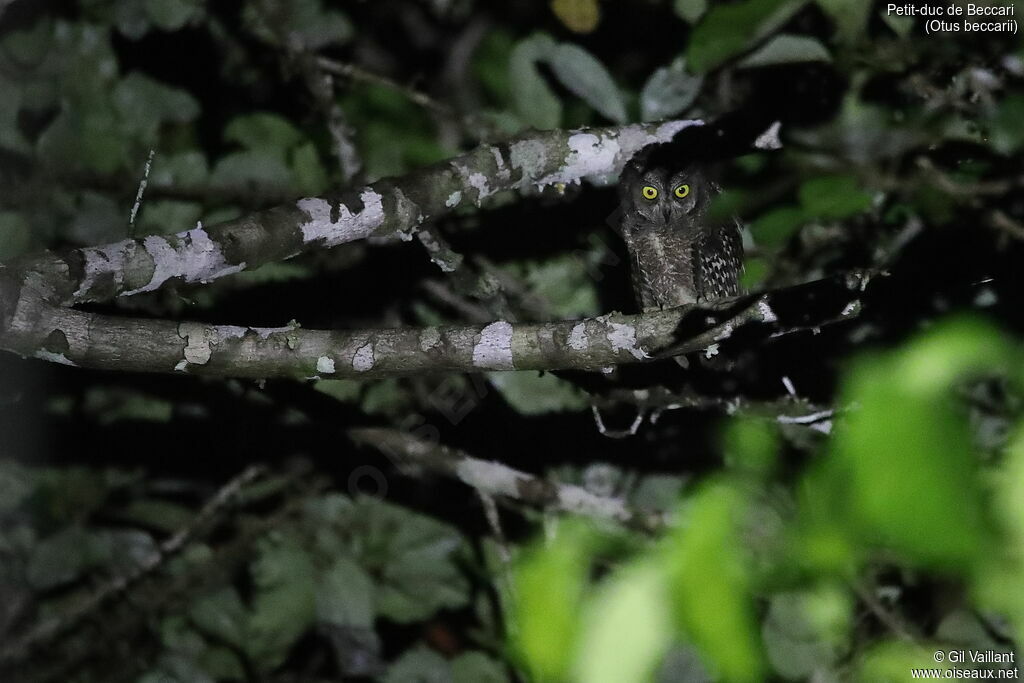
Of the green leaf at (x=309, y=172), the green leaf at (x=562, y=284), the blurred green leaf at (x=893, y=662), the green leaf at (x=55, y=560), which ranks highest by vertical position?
the green leaf at (x=309, y=172)

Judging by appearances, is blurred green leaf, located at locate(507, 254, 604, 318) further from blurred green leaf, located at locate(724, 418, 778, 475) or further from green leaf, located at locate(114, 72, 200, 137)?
green leaf, located at locate(114, 72, 200, 137)

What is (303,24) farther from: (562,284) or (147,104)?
(562,284)

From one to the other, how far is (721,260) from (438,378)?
1.38 meters

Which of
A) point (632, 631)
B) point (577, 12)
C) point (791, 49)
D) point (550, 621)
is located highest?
point (577, 12)

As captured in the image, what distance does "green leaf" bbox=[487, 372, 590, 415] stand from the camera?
305 centimetres

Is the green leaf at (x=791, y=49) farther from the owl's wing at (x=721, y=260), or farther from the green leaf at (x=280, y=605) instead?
the green leaf at (x=280, y=605)

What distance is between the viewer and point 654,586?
1.40 metres

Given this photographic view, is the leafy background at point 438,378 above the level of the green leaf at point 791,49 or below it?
below

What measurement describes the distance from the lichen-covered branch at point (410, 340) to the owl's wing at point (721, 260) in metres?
1.29

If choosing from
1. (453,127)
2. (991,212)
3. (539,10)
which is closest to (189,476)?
(453,127)

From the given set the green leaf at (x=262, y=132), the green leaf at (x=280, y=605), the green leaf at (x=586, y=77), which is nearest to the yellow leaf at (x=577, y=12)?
the green leaf at (x=586, y=77)

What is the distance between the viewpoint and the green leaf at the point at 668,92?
9.19 feet

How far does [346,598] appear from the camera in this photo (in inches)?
117

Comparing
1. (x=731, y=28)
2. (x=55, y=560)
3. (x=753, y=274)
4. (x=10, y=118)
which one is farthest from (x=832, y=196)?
(x=55, y=560)
